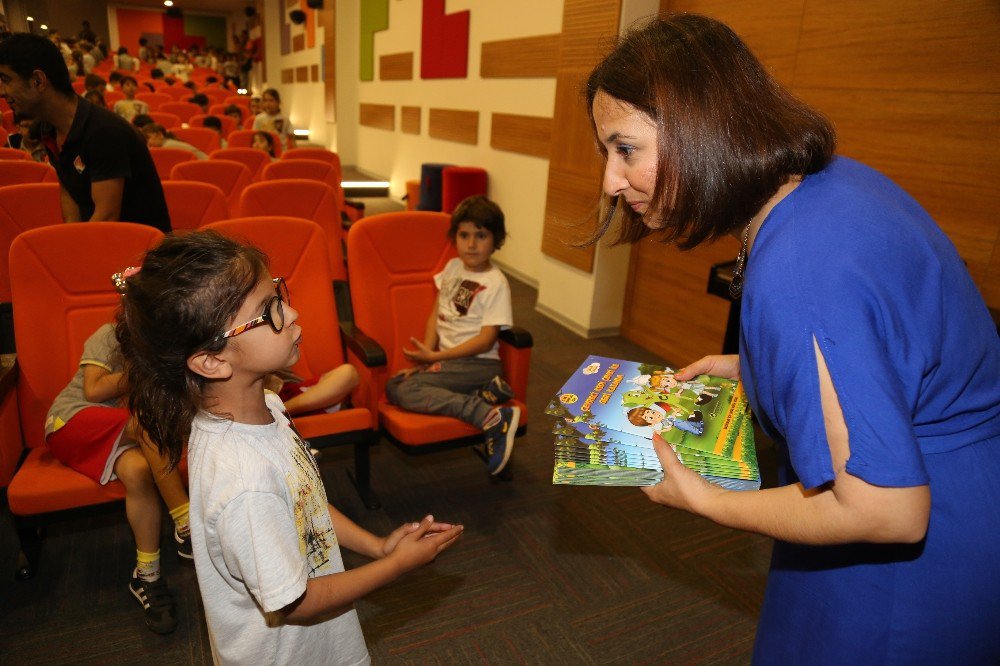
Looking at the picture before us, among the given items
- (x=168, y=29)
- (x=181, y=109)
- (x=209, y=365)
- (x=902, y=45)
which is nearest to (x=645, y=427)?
(x=209, y=365)

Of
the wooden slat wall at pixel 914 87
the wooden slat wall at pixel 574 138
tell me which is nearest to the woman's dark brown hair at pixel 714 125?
the wooden slat wall at pixel 914 87

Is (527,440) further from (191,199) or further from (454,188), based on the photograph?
(454,188)

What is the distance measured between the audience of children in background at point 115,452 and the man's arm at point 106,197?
73 centimetres

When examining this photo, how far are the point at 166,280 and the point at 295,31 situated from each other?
1485 cm

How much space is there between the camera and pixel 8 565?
6.33ft

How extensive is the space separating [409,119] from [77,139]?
6.04 metres

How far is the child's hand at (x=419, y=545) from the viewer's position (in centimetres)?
101

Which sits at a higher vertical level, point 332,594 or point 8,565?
point 332,594

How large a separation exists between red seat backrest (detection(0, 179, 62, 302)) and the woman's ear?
2267 mm

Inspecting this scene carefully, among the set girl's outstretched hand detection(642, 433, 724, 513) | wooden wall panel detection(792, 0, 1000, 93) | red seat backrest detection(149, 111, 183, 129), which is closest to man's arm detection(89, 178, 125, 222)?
girl's outstretched hand detection(642, 433, 724, 513)

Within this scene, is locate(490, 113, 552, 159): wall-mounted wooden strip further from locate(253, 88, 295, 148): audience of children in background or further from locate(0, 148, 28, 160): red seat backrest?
locate(0, 148, 28, 160): red seat backrest

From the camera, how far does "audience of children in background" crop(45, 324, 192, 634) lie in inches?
64.9

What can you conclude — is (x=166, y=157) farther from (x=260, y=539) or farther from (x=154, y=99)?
(x=154, y=99)

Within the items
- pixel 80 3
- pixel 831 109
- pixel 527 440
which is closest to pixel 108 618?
pixel 527 440
